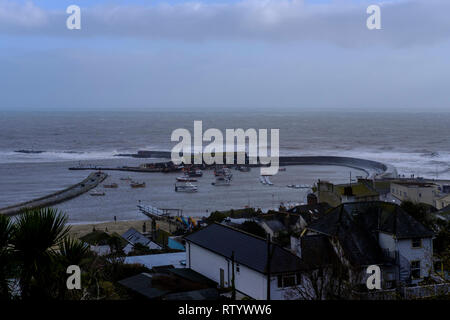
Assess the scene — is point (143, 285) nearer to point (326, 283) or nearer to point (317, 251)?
Result: point (317, 251)

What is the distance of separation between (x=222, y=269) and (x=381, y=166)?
45.3m

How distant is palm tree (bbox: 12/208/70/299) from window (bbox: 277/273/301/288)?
613 cm

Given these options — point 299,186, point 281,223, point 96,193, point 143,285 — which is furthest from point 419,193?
point 96,193

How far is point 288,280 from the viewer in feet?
36.4

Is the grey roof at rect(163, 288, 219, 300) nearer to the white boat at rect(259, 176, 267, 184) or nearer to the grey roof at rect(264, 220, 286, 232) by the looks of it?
the grey roof at rect(264, 220, 286, 232)

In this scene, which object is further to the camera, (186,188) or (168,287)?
(186,188)

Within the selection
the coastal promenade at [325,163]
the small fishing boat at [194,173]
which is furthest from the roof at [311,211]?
the small fishing boat at [194,173]

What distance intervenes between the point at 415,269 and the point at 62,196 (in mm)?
30137

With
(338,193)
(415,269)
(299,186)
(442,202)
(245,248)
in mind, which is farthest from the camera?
(299,186)

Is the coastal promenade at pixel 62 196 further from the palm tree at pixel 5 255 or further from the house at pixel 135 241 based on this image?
the palm tree at pixel 5 255

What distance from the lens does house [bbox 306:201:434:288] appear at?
12266 mm

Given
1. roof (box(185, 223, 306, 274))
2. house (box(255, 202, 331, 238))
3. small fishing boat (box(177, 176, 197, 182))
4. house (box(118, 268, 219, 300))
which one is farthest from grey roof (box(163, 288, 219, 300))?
small fishing boat (box(177, 176, 197, 182))

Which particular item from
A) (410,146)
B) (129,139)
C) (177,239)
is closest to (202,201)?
(177,239)

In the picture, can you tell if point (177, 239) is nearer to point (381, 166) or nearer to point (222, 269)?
point (222, 269)
